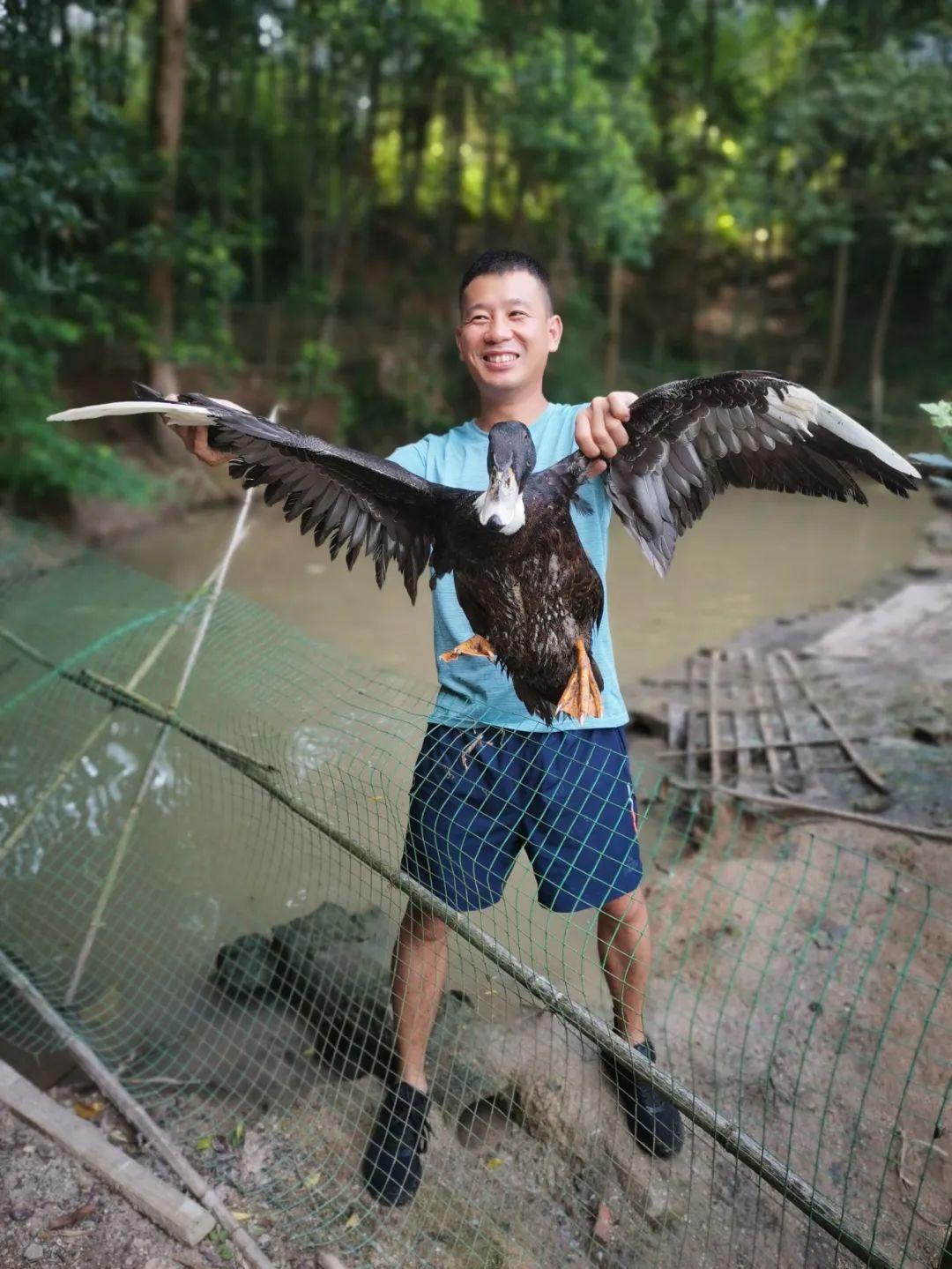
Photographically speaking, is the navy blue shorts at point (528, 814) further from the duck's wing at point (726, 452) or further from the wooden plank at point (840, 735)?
the wooden plank at point (840, 735)

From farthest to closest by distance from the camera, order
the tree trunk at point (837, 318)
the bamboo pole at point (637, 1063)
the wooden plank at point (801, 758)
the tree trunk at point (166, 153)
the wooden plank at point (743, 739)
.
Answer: the tree trunk at point (837, 318) → the tree trunk at point (166, 153) → the wooden plank at point (743, 739) → the wooden plank at point (801, 758) → the bamboo pole at point (637, 1063)

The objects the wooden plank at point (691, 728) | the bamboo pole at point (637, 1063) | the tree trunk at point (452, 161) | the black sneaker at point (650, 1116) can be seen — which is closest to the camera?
the bamboo pole at point (637, 1063)

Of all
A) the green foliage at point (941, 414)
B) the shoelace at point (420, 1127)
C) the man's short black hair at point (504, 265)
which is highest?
the man's short black hair at point (504, 265)

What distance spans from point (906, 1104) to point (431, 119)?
14.9m

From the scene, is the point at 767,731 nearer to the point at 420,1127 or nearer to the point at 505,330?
the point at 420,1127

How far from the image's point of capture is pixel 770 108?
1362 centimetres

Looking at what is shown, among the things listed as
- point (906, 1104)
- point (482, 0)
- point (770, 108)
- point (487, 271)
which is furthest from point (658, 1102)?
point (770, 108)

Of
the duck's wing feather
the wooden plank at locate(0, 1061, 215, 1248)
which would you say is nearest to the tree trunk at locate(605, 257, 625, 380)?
the duck's wing feather

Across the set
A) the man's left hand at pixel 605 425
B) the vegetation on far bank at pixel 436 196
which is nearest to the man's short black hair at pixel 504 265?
the man's left hand at pixel 605 425

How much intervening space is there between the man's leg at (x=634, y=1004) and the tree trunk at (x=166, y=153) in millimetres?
8192

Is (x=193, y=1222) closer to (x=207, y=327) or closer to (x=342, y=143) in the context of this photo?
(x=207, y=327)

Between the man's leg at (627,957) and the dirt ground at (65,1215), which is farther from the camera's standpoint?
the man's leg at (627,957)

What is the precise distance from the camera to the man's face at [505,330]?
2031 millimetres

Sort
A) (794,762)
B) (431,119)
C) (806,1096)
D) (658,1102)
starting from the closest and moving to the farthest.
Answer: (658,1102) < (806,1096) < (794,762) < (431,119)
